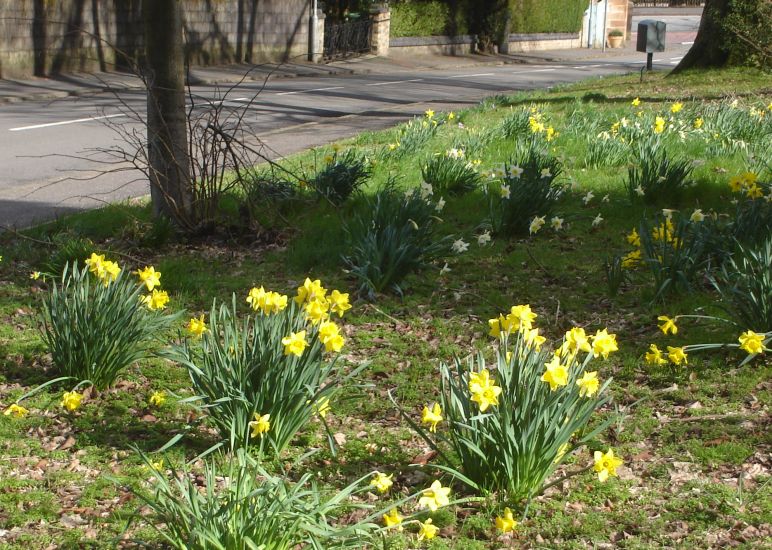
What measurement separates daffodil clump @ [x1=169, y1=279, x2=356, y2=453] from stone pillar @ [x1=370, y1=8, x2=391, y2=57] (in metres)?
28.9

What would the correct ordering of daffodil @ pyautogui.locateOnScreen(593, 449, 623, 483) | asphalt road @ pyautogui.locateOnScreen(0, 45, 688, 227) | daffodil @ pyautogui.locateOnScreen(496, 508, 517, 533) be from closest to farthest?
daffodil @ pyautogui.locateOnScreen(496, 508, 517, 533) < daffodil @ pyautogui.locateOnScreen(593, 449, 623, 483) < asphalt road @ pyautogui.locateOnScreen(0, 45, 688, 227)

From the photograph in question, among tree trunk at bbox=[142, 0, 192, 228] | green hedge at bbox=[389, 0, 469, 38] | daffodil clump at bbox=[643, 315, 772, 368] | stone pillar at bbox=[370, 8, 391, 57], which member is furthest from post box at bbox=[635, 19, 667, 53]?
daffodil clump at bbox=[643, 315, 772, 368]

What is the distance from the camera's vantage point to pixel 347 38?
31.6 meters

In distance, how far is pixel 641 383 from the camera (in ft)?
15.9

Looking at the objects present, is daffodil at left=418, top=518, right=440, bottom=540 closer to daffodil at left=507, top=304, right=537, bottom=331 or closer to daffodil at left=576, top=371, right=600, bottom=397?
daffodil at left=576, top=371, right=600, bottom=397

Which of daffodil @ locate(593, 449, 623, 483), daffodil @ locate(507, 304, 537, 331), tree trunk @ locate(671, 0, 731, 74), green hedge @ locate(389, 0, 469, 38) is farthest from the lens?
green hedge @ locate(389, 0, 469, 38)

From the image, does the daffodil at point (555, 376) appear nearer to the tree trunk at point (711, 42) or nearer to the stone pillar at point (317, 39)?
the tree trunk at point (711, 42)

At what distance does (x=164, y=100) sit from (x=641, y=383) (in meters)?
3.97

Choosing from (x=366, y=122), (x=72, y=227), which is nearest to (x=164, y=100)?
(x=72, y=227)

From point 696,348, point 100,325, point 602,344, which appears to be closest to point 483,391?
point 602,344

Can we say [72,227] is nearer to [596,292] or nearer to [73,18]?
[596,292]

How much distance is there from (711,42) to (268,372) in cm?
1665

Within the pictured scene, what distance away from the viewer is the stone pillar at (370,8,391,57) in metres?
32.0

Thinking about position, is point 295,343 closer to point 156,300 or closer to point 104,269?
point 156,300
